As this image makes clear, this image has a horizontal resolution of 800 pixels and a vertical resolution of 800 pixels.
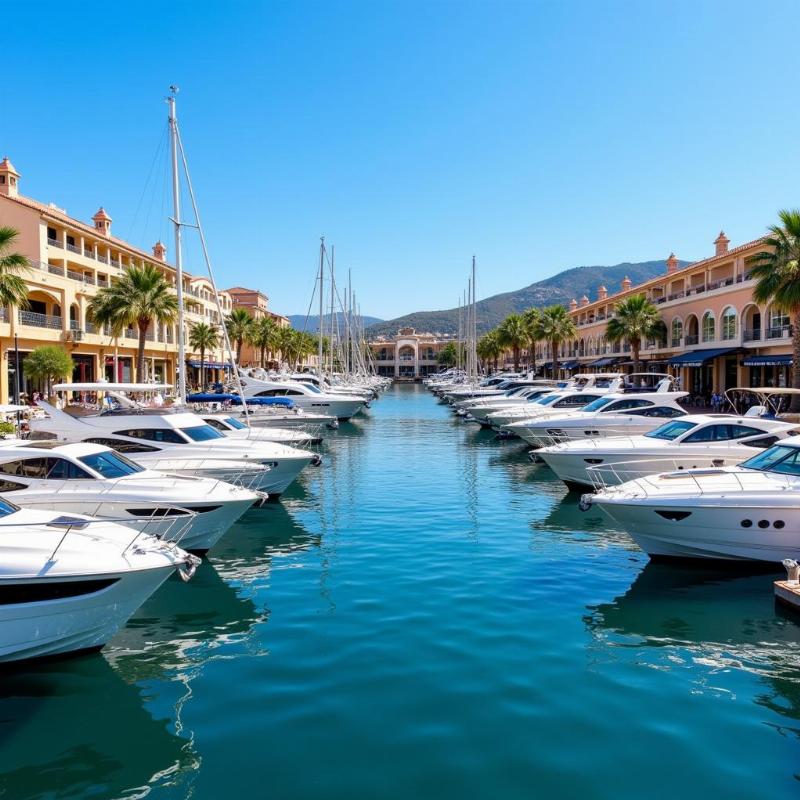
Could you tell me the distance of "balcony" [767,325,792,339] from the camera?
4000 centimetres

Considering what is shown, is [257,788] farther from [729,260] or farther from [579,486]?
[729,260]

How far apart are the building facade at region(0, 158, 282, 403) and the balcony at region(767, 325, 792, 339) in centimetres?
3705

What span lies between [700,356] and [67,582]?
4506 centimetres

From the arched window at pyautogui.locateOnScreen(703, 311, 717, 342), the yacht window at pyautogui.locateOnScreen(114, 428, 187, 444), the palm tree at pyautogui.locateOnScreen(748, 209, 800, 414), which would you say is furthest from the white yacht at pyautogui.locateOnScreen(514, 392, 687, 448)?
the arched window at pyautogui.locateOnScreen(703, 311, 717, 342)

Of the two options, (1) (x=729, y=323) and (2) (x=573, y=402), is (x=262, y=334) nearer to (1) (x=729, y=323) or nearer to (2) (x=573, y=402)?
(1) (x=729, y=323)

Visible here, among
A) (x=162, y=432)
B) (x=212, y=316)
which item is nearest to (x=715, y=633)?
(x=162, y=432)

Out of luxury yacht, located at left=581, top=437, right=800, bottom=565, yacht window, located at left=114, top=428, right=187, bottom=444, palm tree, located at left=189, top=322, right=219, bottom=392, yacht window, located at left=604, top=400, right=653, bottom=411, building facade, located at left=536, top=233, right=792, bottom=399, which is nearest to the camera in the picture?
luxury yacht, located at left=581, top=437, right=800, bottom=565

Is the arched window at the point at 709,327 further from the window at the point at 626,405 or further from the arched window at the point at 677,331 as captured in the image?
the window at the point at 626,405

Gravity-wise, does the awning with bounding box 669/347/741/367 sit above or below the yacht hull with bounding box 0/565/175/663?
above

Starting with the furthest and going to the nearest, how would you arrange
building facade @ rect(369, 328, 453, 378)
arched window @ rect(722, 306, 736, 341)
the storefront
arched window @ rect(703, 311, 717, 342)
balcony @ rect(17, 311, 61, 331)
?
building facade @ rect(369, 328, 453, 378) → arched window @ rect(703, 311, 717, 342) → arched window @ rect(722, 306, 736, 341) → balcony @ rect(17, 311, 61, 331) → the storefront

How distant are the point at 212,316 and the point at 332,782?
77603mm

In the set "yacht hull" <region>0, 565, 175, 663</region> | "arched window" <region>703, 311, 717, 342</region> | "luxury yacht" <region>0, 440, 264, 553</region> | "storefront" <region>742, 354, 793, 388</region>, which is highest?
"arched window" <region>703, 311, 717, 342</region>

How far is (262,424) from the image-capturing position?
3150cm

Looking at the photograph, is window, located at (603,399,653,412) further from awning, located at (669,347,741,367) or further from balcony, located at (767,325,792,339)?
awning, located at (669,347,741,367)
